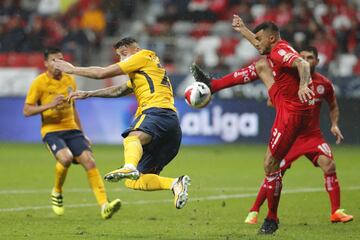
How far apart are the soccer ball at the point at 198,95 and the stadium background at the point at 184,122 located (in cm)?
144

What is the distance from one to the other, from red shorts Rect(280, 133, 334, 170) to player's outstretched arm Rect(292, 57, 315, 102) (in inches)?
79.5

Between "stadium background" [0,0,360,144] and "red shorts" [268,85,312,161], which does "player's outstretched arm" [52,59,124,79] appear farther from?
"stadium background" [0,0,360,144]

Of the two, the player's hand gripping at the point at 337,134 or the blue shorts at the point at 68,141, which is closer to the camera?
the player's hand gripping at the point at 337,134

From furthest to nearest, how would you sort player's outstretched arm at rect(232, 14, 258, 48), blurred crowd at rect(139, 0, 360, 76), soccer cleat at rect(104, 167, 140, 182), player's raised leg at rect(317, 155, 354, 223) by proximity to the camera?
blurred crowd at rect(139, 0, 360, 76) → player's raised leg at rect(317, 155, 354, 223) → player's outstretched arm at rect(232, 14, 258, 48) → soccer cleat at rect(104, 167, 140, 182)

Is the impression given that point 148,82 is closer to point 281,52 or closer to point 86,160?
point 281,52

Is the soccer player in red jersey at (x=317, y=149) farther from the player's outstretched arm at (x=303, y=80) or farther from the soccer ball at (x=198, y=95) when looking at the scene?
the player's outstretched arm at (x=303, y=80)

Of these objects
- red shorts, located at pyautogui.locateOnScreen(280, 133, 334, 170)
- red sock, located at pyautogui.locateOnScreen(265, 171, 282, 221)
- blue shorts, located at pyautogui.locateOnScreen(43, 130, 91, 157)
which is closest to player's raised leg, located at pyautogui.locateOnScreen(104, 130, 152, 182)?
red sock, located at pyautogui.locateOnScreen(265, 171, 282, 221)

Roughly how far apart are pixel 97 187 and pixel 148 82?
255 cm

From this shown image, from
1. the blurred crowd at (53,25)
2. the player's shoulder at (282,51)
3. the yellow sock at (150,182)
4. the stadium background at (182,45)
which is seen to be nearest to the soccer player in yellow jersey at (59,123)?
the yellow sock at (150,182)

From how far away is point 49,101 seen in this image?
13.0 meters

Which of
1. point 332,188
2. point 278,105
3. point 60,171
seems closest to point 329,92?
point 332,188

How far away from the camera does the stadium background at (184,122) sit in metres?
11.3

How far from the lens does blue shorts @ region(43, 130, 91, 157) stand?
12.7 meters

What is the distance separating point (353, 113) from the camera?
2291 centimetres
